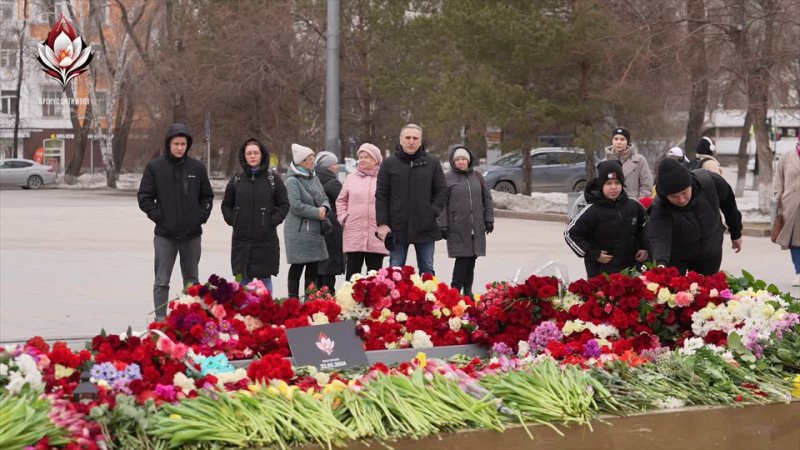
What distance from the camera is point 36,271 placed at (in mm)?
16016

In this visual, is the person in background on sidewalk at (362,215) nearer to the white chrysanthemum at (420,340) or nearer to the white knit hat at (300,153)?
the white knit hat at (300,153)

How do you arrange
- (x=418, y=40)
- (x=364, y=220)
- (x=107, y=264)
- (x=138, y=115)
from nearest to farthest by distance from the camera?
(x=364, y=220) → (x=107, y=264) → (x=418, y=40) → (x=138, y=115)

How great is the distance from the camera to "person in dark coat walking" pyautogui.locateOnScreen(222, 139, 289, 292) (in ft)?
36.3

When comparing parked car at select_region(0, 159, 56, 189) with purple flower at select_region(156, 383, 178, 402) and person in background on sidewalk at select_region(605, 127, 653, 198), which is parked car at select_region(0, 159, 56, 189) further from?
purple flower at select_region(156, 383, 178, 402)

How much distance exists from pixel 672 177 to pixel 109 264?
10.5m

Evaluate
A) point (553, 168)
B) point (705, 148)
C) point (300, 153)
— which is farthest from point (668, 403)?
point (553, 168)

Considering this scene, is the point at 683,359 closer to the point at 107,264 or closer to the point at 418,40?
the point at 107,264

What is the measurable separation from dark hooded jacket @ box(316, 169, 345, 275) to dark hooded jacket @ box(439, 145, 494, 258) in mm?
1086

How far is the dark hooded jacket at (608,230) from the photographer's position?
30.4 ft

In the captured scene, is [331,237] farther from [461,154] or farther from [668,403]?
[668,403]

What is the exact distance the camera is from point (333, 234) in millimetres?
12562

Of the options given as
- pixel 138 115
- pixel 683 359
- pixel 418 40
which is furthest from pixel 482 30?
pixel 138 115

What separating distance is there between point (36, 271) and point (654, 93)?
65.8 feet

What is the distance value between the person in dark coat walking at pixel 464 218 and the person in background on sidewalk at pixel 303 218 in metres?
1.21
